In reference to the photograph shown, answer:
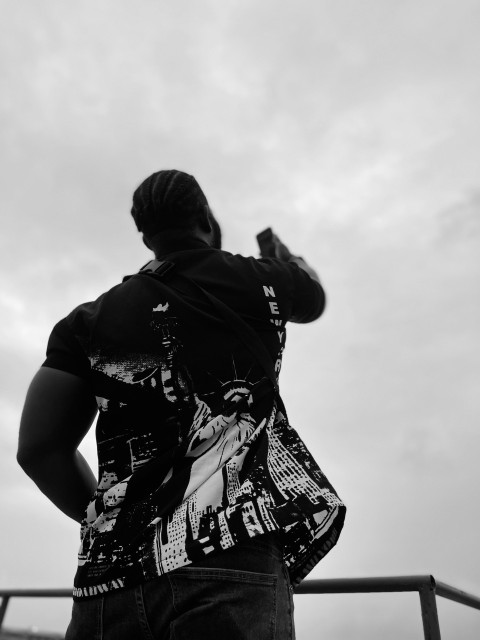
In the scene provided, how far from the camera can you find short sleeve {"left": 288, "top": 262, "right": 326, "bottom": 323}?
1574mm

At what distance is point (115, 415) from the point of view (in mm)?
1311

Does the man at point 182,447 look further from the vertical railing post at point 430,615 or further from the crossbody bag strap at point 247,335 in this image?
the vertical railing post at point 430,615

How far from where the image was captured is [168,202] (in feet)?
5.33

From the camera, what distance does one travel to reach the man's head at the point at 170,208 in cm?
163

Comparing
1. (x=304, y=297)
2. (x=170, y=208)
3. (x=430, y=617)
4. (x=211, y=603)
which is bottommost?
(x=211, y=603)

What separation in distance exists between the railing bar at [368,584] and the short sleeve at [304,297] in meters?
1.12

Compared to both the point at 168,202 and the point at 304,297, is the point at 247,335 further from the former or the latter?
the point at 168,202

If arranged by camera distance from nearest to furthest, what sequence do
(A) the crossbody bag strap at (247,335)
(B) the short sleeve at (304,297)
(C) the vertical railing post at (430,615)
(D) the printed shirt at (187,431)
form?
(D) the printed shirt at (187,431)
(A) the crossbody bag strap at (247,335)
(B) the short sleeve at (304,297)
(C) the vertical railing post at (430,615)

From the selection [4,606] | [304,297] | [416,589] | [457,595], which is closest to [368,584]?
[416,589]

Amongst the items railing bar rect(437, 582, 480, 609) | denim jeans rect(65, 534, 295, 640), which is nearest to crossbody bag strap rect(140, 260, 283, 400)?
denim jeans rect(65, 534, 295, 640)

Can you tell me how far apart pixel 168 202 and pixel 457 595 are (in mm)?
1873

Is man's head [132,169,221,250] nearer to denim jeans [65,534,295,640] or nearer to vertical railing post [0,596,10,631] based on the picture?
denim jeans [65,534,295,640]

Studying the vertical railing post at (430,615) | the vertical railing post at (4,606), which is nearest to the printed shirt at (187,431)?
the vertical railing post at (430,615)

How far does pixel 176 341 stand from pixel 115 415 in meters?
0.21
